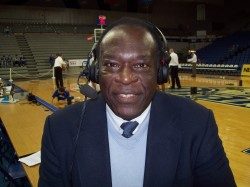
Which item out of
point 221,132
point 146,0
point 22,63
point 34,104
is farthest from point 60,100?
point 146,0

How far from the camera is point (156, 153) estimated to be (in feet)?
4.09

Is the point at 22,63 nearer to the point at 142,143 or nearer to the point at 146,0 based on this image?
the point at 146,0

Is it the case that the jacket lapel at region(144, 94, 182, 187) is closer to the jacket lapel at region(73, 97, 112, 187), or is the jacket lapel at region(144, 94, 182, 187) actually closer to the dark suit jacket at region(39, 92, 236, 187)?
Result: the dark suit jacket at region(39, 92, 236, 187)

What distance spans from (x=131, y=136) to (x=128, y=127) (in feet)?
0.23

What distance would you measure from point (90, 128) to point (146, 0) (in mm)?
18461

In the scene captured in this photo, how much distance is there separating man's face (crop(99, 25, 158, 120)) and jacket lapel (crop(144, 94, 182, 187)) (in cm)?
18

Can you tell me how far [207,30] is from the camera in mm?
25406

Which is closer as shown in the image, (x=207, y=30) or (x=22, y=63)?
(x=22, y=63)

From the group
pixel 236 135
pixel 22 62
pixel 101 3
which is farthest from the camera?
pixel 101 3

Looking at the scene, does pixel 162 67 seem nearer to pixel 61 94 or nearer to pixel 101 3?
pixel 61 94

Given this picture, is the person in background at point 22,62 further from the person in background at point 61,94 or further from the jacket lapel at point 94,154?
the jacket lapel at point 94,154

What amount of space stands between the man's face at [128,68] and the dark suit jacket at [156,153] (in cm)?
20

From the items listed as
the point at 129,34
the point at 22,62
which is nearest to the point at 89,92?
the point at 129,34

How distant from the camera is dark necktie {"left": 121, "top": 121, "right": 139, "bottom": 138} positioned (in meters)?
1.26
